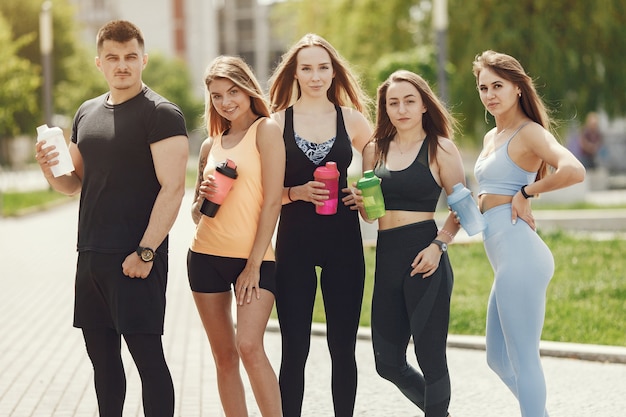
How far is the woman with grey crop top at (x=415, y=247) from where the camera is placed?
15.6 feet

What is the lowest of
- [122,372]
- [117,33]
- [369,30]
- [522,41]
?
[122,372]

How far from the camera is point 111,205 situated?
450cm

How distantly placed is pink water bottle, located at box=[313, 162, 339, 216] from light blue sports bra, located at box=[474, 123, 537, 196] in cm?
70

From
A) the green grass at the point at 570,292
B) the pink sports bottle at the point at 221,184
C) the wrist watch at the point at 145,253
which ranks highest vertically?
the pink sports bottle at the point at 221,184

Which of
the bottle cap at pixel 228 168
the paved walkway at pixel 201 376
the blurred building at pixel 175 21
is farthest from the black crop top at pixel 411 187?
the blurred building at pixel 175 21

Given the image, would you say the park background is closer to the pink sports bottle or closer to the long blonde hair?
the long blonde hair

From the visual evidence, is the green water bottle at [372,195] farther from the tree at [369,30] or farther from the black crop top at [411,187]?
the tree at [369,30]

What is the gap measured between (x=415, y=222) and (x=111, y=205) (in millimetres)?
1349

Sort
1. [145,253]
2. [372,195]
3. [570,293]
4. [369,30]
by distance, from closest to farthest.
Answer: [145,253] → [372,195] → [570,293] → [369,30]

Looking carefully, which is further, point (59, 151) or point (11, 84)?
point (11, 84)

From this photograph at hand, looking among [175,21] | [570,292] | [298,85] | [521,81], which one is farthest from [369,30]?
[175,21]

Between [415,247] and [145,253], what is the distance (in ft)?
3.96

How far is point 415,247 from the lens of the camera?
4.80 m

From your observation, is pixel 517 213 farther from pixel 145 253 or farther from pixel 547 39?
pixel 547 39
